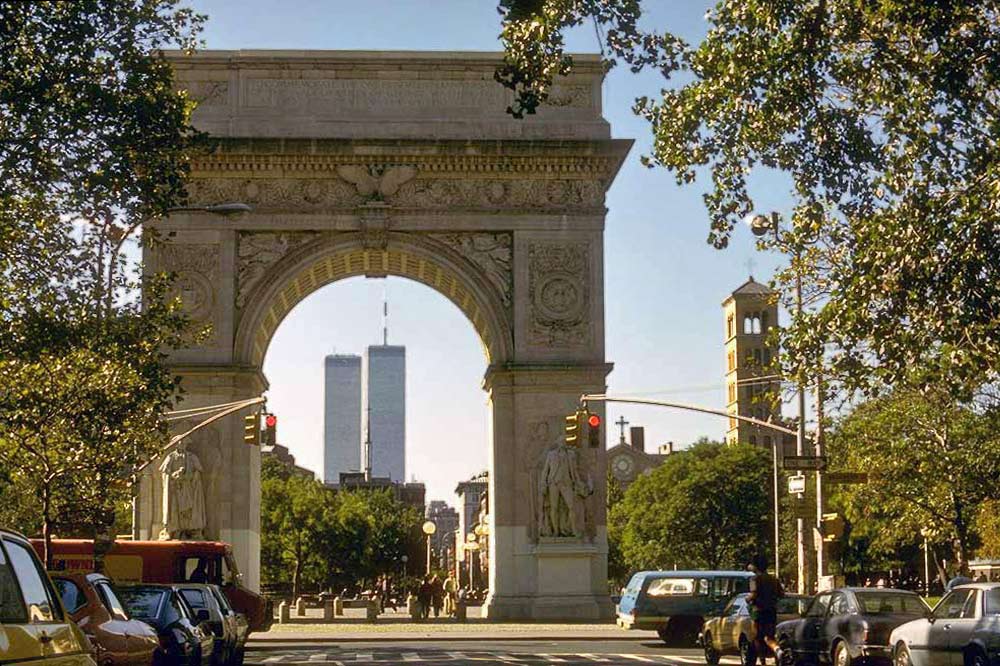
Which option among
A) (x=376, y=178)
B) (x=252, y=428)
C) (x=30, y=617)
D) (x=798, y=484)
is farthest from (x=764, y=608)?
(x=376, y=178)

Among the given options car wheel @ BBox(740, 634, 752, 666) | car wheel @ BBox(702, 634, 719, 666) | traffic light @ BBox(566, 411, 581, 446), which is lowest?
car wheel @ BBox(702, 634, 719, 666)

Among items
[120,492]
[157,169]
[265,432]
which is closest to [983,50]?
[157,169]

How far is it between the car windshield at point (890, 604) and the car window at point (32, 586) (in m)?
15.5

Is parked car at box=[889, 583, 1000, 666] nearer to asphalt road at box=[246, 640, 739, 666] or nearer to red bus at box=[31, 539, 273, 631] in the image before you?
asphalt road at box=[246, 640, 739, 666]

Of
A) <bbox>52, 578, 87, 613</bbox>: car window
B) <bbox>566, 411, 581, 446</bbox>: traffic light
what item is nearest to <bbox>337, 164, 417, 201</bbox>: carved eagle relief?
<bbox>566, 411, 581, 446</bbox>: traffic light

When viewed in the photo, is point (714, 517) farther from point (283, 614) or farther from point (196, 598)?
point (196, 598)

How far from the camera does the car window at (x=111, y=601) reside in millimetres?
14834

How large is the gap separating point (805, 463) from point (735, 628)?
5154 mm

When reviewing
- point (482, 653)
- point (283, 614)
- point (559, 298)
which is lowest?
point (283, 614)

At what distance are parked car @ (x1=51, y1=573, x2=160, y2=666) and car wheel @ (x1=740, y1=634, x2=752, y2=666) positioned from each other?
404 inches

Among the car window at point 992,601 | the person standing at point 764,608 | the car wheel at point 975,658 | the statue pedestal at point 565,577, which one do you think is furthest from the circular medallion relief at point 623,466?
the car wheel at point 975,658

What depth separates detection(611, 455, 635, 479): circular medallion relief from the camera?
5989 inches

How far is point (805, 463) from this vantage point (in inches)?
1189

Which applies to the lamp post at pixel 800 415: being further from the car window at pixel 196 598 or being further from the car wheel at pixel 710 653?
the car window at pixel 196 598
